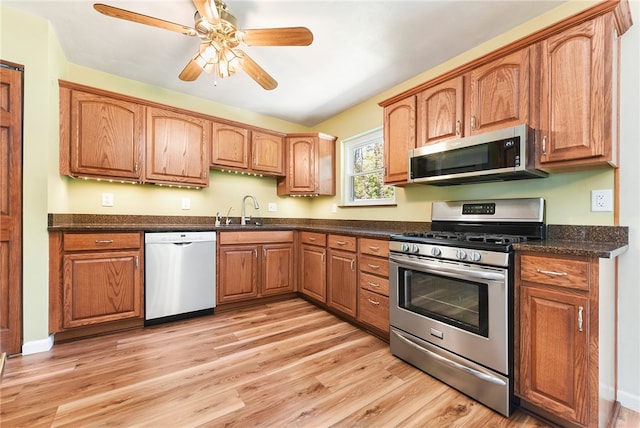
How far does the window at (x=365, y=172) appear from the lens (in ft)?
10.5

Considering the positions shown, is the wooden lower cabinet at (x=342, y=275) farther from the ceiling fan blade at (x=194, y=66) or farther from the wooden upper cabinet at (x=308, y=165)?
the ceiling fan blade at (x=194, y=66)

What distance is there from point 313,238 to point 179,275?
1.40 meters

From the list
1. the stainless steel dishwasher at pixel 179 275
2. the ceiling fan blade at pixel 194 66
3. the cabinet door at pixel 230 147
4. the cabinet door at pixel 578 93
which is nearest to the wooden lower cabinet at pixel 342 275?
the stainless steel dishwasher at pixel 179 275

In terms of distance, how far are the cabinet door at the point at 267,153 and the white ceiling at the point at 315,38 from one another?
546 mm

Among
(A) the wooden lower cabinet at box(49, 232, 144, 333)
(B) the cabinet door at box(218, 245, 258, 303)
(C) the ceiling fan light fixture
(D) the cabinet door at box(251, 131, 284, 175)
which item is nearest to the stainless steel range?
(B) the cabinet door at box(218, 245, 258, 303)

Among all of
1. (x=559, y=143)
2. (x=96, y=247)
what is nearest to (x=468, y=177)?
(x=559, y=143)

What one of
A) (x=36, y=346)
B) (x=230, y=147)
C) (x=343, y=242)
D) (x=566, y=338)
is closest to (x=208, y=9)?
(x=230, y=147)

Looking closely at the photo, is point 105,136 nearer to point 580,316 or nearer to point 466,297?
point 466,297

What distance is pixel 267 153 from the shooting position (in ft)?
11.6

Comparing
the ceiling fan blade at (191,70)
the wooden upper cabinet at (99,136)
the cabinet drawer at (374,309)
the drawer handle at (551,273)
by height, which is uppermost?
the ceiling fan blade at (191,70)

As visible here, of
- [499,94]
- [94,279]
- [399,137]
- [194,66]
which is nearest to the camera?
[499,94]

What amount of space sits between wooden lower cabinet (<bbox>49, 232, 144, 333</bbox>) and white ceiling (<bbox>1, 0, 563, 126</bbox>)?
159cm

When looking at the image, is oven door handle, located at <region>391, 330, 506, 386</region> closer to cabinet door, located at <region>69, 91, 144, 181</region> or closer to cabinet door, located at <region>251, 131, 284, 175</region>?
cabinet door, located at <region>251, 131, 284, 175</region>

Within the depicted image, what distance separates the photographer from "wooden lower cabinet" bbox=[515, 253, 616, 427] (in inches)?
48.2
